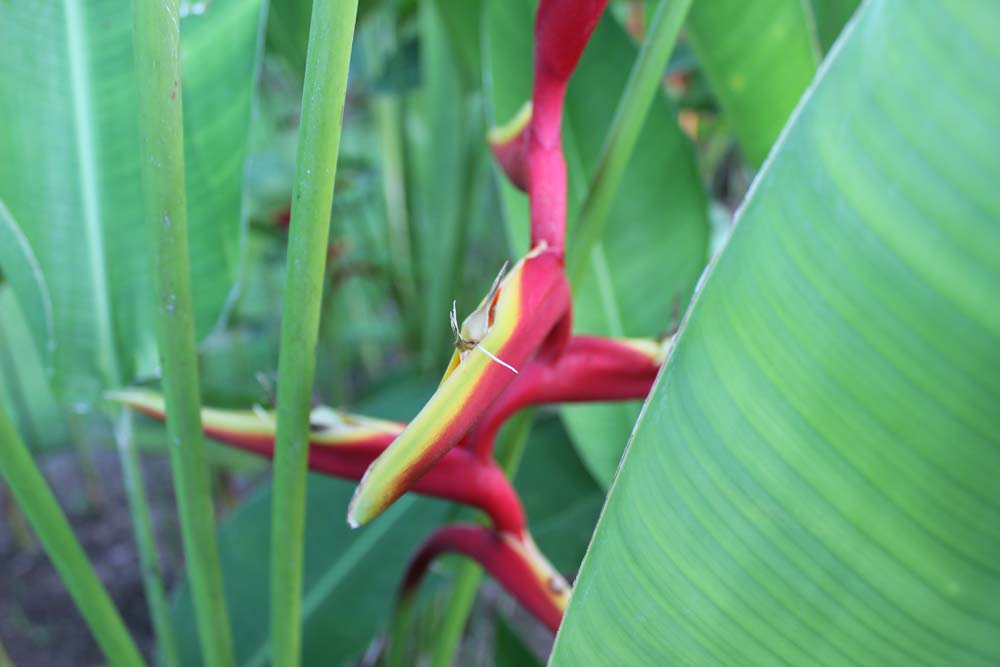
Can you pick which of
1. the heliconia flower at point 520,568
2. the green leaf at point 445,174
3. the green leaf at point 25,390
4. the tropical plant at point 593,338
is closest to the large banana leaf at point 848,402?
the tropical plant at point 593,338

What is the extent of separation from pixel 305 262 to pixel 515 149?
0.33ft

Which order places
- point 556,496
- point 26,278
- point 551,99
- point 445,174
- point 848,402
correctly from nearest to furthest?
point 848,402 → point 551,99 → point 26,278 → point 556,496 → point 445,174

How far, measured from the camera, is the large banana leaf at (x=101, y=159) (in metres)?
0.40

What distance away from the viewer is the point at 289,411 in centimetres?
25

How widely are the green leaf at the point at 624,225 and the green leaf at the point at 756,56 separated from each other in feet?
0.12

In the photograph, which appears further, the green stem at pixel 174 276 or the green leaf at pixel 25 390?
the green leaf at pixel 25 390

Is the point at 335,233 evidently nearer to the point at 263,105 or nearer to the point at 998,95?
the point at 263,105

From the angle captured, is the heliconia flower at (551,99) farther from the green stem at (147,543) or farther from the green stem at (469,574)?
the green stem at (147,543)

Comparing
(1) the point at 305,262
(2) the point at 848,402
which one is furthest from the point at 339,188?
(2) the point at 848,402

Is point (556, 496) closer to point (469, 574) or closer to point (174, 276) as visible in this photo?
point (469, 574)

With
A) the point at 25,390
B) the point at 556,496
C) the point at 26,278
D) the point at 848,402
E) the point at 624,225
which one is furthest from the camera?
the point at 25,390

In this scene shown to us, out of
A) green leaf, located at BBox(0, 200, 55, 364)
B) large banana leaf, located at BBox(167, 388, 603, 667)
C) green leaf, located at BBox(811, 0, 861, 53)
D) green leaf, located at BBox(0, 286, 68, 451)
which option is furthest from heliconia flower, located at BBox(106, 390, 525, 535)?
green leaf, located at BBox(0, 286, 68, 451)

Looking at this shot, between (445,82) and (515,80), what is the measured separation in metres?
0.37

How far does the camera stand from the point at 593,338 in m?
0.29
